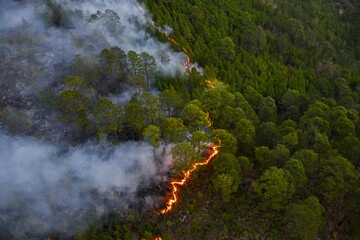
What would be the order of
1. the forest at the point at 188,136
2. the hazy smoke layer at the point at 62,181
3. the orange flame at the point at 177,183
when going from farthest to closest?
1. the orange flame at the point at 177,183
2. the forest at the point at 188,136
3. the hazy smoke layer at the point at 62,181

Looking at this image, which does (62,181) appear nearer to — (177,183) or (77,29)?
(177,183)

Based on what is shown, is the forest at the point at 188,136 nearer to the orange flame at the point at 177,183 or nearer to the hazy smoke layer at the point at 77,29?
the hazy smoke layer at the point at 77,29

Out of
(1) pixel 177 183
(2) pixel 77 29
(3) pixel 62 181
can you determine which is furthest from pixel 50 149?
(2) pixel 77 29

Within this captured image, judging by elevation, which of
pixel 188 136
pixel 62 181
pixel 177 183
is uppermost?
pixel 188 136

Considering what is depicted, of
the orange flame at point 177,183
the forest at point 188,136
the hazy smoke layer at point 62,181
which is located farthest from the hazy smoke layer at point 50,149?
the orange flame at point 177,183

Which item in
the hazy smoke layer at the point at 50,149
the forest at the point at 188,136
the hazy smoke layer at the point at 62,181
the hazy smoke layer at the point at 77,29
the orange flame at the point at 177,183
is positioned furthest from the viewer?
the hazy smoke layer at the point at 77,29

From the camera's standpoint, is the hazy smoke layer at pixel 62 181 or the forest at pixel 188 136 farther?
the forest at pixel 188 136

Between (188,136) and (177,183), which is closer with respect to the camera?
(177,183)

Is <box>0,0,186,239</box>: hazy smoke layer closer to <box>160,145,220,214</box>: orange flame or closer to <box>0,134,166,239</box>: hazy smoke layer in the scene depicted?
<box>0,134,166,239</box>: hazy smoke layer

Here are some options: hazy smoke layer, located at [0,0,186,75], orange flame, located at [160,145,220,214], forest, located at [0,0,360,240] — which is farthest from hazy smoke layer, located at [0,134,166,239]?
hazy smoke layer, located at [0,0,186,75]
